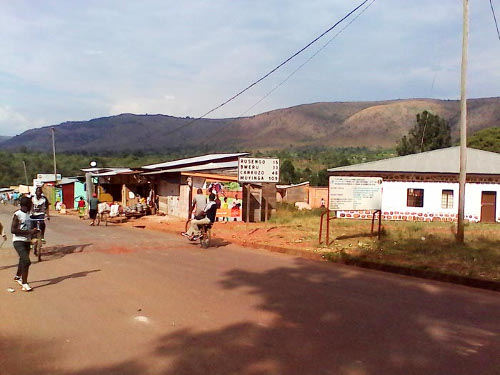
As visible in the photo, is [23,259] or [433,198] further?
[433,198]

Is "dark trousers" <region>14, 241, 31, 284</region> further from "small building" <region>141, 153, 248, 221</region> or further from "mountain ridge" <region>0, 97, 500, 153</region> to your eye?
"mountain ridge" <region>0, 97, 500, 153</region>

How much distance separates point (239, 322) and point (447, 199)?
26746 mm

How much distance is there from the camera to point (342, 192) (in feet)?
49.7

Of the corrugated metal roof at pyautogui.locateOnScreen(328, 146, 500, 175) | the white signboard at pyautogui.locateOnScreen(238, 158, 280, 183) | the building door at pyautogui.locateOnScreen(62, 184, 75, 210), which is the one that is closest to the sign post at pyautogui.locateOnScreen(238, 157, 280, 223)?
the white signboard at pyautogui.locateOnScreen(238, 158, 280, 183)

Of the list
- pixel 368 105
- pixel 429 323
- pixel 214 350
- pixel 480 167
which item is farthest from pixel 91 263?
pixel 368 105

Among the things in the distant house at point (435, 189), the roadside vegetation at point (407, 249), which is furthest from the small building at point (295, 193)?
the roadside vegetation at point (407, 249)

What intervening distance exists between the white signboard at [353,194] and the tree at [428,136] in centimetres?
4515

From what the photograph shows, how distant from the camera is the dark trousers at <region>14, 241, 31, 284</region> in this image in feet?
27.0

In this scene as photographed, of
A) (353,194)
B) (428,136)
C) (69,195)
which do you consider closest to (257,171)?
(353,194)

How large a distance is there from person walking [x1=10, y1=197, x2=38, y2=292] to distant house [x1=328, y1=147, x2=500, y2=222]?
24395 millimetres

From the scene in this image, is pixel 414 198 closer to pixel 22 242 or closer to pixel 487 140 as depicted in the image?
pixel 22 242

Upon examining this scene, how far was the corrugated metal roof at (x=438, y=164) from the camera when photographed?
2984 cm

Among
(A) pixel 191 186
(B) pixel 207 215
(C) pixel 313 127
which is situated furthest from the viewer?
(C) pixel 313 127

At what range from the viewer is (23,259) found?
324 inches
